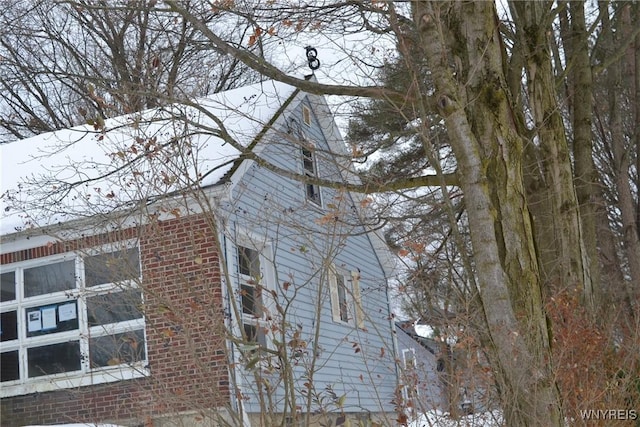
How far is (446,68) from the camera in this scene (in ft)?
20.9

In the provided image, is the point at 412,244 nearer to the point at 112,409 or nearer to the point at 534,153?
the point at 534,153

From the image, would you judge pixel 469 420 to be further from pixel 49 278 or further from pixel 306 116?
pixel 306 116

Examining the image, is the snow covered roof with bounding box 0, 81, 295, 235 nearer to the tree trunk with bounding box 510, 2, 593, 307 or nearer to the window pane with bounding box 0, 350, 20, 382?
the window pane with bounding box 0, 350, 20, 382

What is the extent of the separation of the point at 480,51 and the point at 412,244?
66.7 inches

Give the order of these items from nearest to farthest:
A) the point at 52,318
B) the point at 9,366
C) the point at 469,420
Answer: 1. the point at 469,420
2. the point at 52,318
3. the point at 9,366

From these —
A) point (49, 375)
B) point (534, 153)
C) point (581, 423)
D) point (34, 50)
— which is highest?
point (34, 50)

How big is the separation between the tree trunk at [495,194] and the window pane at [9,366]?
25.1 feet

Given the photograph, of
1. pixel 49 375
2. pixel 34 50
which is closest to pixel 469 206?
pixel 49 375

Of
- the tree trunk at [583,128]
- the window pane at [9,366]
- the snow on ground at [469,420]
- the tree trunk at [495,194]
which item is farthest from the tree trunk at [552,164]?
the window pane at [9,366]

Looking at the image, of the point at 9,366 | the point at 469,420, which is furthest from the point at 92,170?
the point at 469,420

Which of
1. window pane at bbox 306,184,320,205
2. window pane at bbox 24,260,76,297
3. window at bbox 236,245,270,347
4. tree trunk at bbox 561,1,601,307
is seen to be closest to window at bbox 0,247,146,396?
window pane at bbox 24,260,76,297

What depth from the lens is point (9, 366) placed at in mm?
11461

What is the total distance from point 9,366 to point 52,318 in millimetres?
931

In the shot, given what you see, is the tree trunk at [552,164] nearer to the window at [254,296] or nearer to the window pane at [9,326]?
the window at [254,296]
